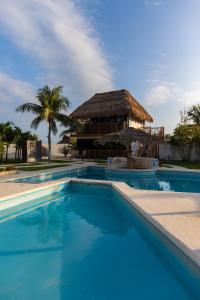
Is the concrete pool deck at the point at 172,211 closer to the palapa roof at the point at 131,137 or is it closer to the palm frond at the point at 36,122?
the palapa roof at the point at 131,137

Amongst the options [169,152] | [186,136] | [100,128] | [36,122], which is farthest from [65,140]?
[186,136]

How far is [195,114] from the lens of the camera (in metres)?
23.8

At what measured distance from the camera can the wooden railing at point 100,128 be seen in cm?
2211

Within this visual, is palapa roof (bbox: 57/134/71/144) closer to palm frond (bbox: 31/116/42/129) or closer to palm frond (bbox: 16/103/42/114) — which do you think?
palm frond (bbox: 31/116/42/129)

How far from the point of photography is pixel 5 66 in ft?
57.5

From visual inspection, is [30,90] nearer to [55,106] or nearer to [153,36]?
[55,106]

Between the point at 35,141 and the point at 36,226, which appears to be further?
the point at 35,141

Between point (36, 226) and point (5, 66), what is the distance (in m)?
15.1

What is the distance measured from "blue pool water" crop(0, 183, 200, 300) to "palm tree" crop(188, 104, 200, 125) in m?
19.4

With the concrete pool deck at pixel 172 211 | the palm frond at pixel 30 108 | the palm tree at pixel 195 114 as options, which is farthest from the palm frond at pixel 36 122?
the palm tree at pixel 195 114

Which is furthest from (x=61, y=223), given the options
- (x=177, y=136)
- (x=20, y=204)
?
(x=177, y=136)

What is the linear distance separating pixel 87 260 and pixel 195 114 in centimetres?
2250

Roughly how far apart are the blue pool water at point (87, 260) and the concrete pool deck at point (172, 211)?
25 cm

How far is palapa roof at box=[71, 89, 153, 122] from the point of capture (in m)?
21.7
